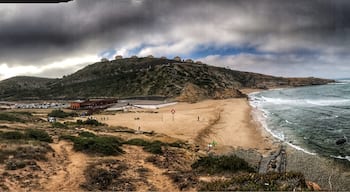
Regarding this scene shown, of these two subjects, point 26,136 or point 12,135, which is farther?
point 26,136

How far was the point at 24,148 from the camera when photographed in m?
14.2

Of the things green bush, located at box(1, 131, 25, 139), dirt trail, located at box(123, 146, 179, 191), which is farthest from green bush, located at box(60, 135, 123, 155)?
green bush, located at box(1, 131, 25, 139)

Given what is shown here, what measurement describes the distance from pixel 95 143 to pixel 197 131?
48.0 ft

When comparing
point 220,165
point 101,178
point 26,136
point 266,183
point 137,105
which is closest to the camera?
point 266,183

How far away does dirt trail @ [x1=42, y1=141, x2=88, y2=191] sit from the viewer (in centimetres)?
1028

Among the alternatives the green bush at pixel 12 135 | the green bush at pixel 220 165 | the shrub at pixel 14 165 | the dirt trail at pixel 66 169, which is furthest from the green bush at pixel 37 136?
the green bush at pixel 220 165

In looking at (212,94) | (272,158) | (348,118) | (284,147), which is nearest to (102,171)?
(272,158)

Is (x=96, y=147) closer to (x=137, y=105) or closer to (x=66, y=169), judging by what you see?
(x=66, y=169)

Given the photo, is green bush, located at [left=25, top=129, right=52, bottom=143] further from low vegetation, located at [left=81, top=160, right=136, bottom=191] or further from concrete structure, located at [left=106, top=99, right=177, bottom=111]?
concrete structure, located at [left=106, top=99, right=177, bottom=111]

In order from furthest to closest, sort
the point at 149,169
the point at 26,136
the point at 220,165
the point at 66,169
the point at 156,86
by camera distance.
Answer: the point at 156,86, the point at 26,136, the point at 220,165, the point at 149,169, the point at 66,169

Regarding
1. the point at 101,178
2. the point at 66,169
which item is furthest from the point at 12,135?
the point at 101,178

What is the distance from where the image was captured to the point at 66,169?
12461 mm

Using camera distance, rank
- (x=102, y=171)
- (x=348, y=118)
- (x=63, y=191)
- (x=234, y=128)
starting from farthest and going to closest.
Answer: (x=348, y=118), (x=234, y=128), (x=102, y=171), (x=63, y=191)

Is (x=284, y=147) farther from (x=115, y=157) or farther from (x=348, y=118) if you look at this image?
(x=348, y=118)
